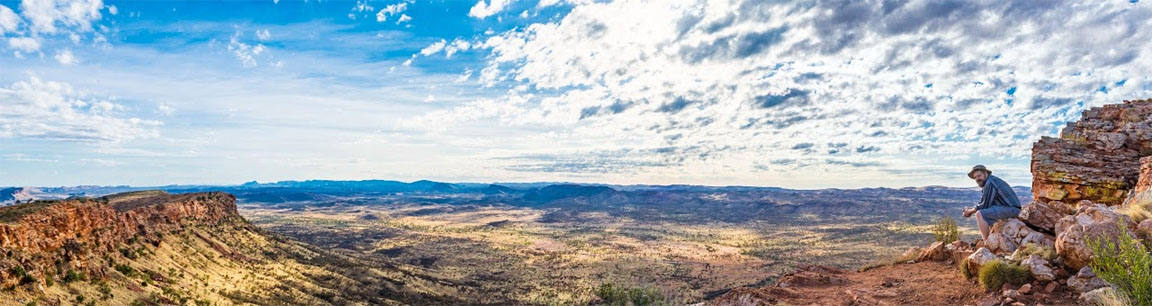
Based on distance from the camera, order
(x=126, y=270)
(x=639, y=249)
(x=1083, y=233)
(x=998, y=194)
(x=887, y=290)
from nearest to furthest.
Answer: (x=1083, y=233)
(x=887, y=290)
(x=998, y=194)
(x=126, y=270)
(x=639, y=249)

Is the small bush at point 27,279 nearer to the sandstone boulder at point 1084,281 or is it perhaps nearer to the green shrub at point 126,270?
the green shrub at point 126,270

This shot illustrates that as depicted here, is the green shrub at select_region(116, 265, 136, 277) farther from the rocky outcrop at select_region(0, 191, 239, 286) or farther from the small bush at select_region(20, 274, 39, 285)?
the small bush at select_region(20, 274, 39, 285)

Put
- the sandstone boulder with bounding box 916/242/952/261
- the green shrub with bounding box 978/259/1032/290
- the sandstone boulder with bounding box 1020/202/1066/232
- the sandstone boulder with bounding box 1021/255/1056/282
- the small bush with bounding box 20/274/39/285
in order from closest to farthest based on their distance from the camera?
the sandstone boulder with bounding box 1021/255/1056/282 → the green shrub with bounding box 978/259/1032/290 → the sandstone boulder with bounding box 1020/202/1066/232 → the sandstone boulder with bounding box 916/242/952/261 → the small bush with bounding box 20/274/39/285

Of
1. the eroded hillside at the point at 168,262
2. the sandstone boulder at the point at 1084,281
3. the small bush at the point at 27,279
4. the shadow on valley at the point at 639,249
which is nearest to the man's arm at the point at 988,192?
the sandstone boulder at the point at 1084,281

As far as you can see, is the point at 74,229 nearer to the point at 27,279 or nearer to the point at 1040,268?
the point at 27,279

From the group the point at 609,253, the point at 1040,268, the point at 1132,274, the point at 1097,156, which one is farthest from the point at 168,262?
the point at 609,253

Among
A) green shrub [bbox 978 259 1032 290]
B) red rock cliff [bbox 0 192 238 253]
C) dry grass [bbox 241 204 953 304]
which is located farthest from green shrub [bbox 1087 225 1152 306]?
red rock cliff [bbox 0 192 238 253]
